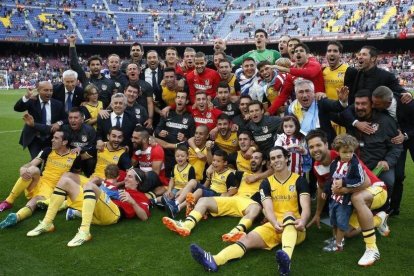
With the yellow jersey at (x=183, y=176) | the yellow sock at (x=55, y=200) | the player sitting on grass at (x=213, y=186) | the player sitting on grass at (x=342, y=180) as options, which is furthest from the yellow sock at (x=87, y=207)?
the player sitting on grass at (x=342, y=180)

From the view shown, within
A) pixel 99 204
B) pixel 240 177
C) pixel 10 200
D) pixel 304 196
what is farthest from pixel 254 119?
pixel 10 200

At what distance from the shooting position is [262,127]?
21.6ft

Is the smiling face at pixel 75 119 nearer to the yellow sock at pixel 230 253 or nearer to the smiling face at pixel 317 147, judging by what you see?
the yellow sock at pixel 230 253

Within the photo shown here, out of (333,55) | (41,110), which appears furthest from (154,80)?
(333,55)

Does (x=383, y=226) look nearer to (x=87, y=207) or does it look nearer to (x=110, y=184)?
(x=87, y=207)

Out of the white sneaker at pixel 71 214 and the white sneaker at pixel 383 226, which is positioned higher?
the white sneaker at pixel 383 226

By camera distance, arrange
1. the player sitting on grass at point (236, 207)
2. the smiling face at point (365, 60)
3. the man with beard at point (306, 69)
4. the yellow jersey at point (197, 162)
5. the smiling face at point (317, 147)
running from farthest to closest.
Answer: the yellow jersey at point (197, 162)
the man with beard at point (306, 69)
the smiling face at point (365, 60)
the player sitting on grass at point (236, 207)
the smiling face at point (317, 147)

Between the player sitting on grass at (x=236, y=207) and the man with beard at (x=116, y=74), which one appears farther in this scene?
the man with beard at (x=116, y=74)

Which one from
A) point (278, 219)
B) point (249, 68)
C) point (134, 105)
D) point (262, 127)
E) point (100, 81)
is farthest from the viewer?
point (100, 81)

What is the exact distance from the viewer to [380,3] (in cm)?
4466

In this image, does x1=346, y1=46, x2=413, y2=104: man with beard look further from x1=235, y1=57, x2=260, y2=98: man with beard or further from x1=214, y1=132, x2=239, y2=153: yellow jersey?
x1=214, y1=132, x2=239, y2=153: yellow jersey

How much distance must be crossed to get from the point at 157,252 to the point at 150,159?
223 centimetres

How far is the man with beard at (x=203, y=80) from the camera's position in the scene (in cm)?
793

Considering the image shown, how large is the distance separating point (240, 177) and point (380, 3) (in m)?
44.6
